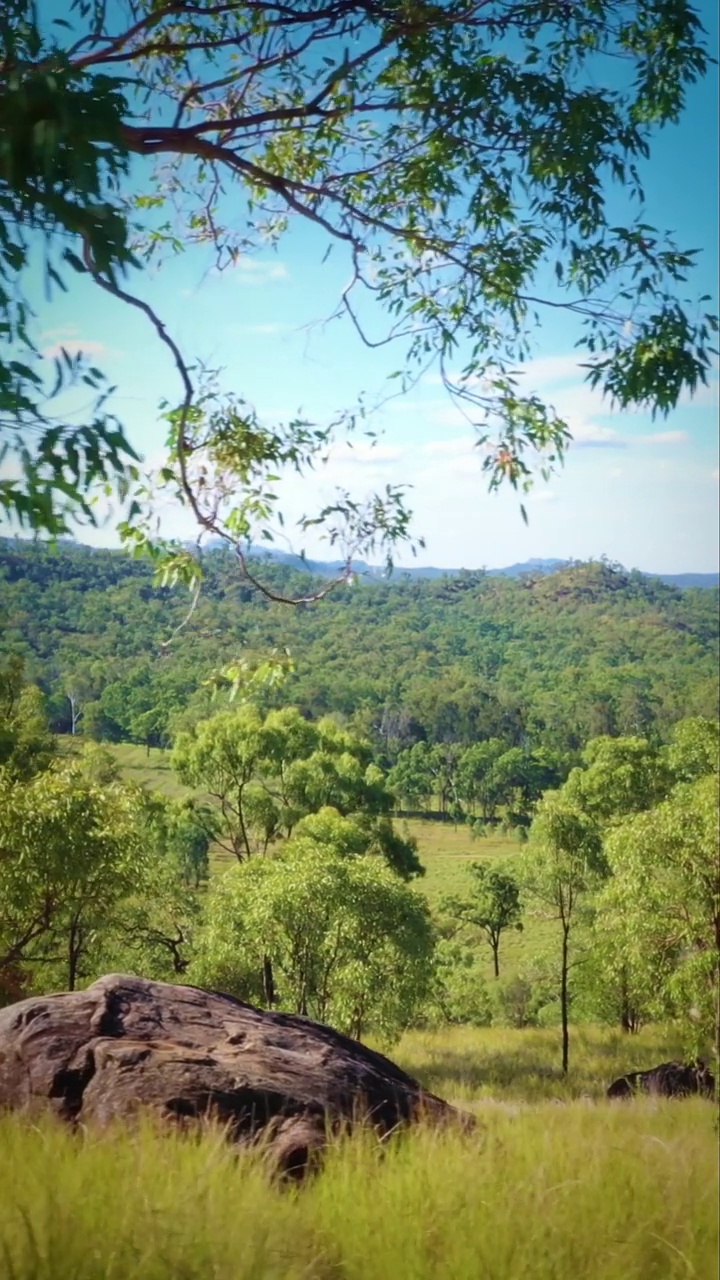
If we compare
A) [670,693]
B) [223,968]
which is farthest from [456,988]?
[223,968]

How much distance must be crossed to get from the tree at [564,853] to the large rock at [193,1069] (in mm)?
2958

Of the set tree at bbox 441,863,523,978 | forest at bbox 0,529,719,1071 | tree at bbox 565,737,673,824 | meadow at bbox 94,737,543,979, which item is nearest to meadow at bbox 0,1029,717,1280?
forest at bbox 0,529,719,1071

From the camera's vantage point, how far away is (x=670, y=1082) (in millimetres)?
2844

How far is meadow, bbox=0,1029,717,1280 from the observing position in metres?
1.34

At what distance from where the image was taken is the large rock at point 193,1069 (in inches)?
73.4

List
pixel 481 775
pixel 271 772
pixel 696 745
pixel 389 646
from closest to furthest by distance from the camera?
pixel 389 646
pixel 271 772
pixel 696 745
pixel 481 775

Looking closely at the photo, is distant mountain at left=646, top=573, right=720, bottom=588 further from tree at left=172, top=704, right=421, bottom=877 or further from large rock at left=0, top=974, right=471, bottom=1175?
large rock at left=0, top=974, right=471, bottom=1175

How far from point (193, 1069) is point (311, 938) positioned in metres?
1.06

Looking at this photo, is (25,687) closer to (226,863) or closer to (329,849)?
(329,849)

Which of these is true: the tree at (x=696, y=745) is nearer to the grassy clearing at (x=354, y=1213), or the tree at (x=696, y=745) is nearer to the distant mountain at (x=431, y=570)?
the distant mountain at (x=431, y=570)

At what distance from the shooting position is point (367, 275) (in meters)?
2.57

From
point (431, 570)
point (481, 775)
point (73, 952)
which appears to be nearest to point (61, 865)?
point (73, 952)

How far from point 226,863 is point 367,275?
111 inches

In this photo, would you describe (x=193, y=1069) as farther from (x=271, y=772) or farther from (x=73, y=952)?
(x=271, y=772)
